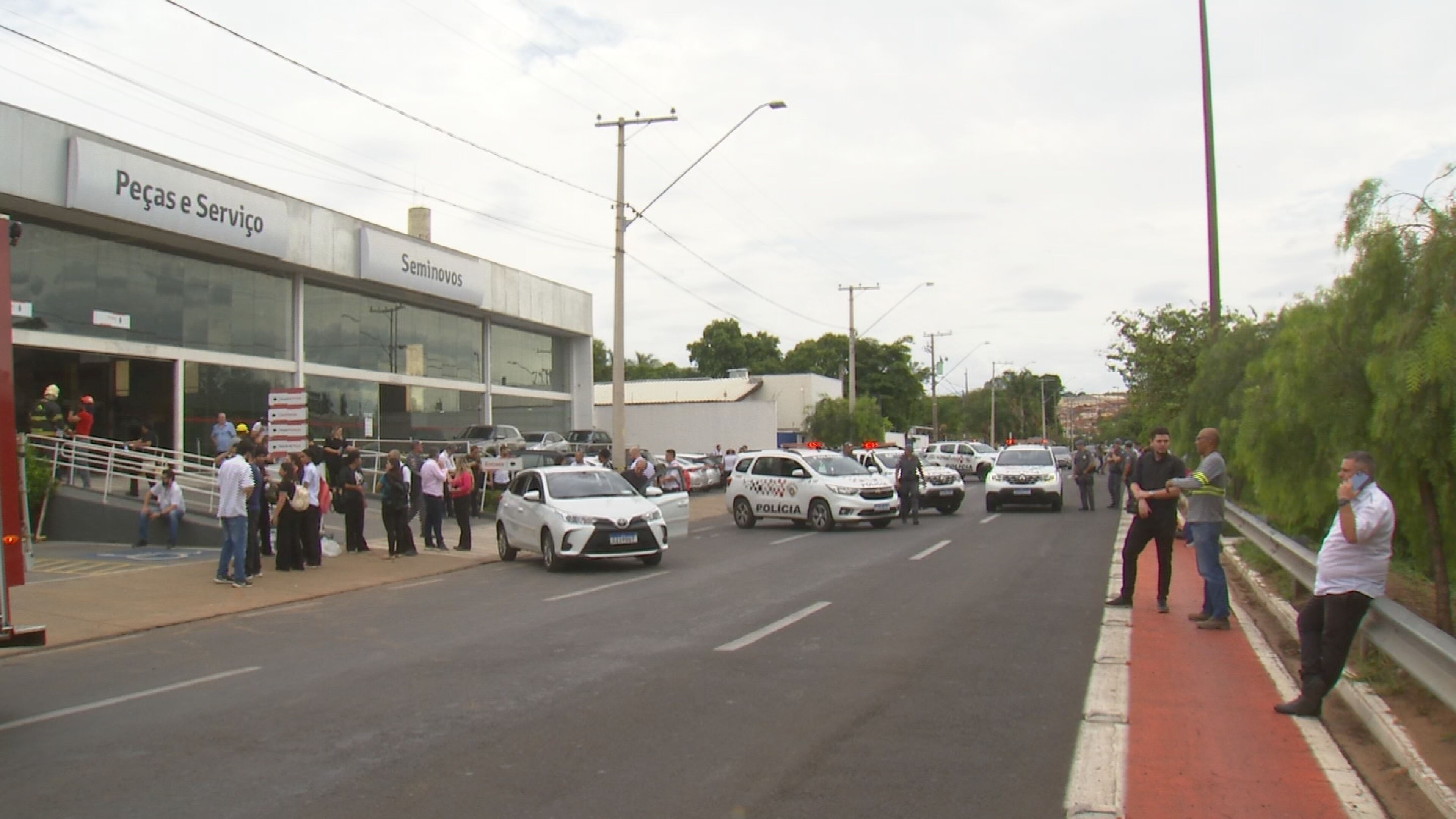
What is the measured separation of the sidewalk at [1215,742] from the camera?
5.46 metres

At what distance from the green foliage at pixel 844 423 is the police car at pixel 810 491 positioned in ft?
107

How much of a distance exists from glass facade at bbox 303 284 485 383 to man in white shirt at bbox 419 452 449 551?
12820 mm

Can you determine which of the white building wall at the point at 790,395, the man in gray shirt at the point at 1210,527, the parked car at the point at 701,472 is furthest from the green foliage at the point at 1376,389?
the white building wall at the point at 790,395

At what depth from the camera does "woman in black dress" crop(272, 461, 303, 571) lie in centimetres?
1612

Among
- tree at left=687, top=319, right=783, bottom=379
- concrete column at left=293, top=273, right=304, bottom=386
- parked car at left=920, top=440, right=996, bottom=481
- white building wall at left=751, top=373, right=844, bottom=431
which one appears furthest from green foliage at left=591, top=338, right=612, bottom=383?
concrete column at left=293, top=273, right=304, bottom=386

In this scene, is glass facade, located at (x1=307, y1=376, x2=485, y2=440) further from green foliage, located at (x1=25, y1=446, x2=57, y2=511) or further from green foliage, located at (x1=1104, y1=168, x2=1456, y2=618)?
green foliage, located at (x1=1104, y1=168, x2=1456, y2=618)

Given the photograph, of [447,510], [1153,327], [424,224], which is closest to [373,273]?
[424,224]

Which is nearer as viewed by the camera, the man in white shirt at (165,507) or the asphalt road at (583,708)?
the asphalt road at (583,708)

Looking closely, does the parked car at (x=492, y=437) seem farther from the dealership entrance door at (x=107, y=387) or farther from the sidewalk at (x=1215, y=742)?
the sidewalk at (x=1215, y=742)

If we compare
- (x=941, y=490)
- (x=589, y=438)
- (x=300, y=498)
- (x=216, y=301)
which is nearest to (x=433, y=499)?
(x=300, y=498)

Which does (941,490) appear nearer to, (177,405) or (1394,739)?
(177,405)

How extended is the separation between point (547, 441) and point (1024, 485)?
654 inches

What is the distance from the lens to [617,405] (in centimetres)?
2645

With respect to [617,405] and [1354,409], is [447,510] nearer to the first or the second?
[617,405]
